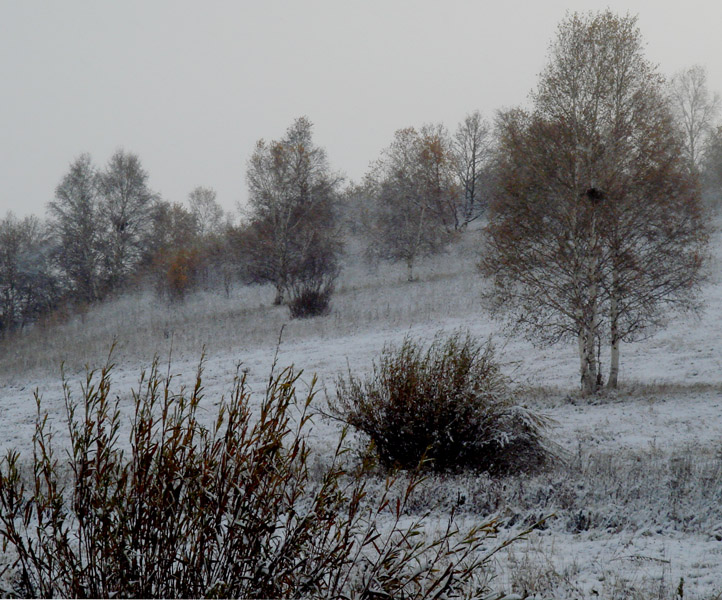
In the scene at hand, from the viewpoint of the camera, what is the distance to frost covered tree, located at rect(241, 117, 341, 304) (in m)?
25.9

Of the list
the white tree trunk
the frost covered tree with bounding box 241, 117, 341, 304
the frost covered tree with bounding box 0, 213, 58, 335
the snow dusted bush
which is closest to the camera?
the snow dusted bush

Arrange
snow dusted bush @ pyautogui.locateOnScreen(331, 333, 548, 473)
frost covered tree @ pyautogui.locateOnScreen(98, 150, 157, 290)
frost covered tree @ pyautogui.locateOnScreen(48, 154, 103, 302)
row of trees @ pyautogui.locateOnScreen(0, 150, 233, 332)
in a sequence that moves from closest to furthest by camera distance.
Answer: snow dusted bush @ pyautogui.locateOnScreen(331, 333, 548, 473), row of trees @ pyautogui.locateOnScreen(0, 150, 233, 332), frost covered tree @ pyautogui.locateOnScreen(48, 154, 103, 302), frost covered tree @ pyautogui.locateOnScreen(98, 150, 157, 290)

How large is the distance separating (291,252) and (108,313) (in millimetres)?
10640

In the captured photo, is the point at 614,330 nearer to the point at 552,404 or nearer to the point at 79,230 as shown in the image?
the point at 552,404

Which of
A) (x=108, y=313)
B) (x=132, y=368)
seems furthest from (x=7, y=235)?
(x=132, y=368)

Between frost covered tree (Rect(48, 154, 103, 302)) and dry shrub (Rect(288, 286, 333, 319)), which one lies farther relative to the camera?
frost covered tree (Rect(48, 154, 103, 302))

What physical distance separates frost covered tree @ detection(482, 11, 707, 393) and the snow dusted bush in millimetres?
5780

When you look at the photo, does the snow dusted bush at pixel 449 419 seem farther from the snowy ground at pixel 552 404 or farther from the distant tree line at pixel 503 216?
the distant tree line at pixel 503 216

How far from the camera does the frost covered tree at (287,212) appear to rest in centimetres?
2592

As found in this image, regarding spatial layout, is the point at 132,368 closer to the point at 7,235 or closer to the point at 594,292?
the point at 594,292

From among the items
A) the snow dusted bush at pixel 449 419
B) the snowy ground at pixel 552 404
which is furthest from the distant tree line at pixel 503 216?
the snow dusted bush at pixel 449 419

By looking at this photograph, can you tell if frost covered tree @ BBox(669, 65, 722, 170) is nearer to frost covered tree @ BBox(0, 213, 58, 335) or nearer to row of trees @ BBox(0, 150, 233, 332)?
row of trees @ BBox(0, 150, 233, 332)

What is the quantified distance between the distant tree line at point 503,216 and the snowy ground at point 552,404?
1.36 m

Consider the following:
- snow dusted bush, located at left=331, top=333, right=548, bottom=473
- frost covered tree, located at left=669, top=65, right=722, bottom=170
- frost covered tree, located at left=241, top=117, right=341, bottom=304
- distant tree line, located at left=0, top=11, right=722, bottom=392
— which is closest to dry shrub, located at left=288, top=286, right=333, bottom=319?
distant tree line, located at left=0, top=11, right=722, bottom=392
